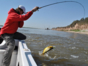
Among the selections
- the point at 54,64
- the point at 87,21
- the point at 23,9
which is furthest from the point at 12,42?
the point at 87,21

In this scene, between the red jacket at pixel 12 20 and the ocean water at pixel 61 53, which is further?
the ocean water at pixel 61 53

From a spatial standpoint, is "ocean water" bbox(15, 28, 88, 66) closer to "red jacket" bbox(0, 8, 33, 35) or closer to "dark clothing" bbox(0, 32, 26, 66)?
"dark clothing" bbox(0, 32, 26, 66)

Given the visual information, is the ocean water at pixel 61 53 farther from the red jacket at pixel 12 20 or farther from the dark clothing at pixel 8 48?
the red jacket at pixel 12 20

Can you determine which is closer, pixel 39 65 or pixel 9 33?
pixel 9 33

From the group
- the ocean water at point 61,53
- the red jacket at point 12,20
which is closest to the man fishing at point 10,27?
the red jacket at point 12,20

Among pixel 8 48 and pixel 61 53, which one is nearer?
pixel 8 48

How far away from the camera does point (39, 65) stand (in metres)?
4.34

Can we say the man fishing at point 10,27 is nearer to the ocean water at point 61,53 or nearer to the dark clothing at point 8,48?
the dark clothing at point 8,48

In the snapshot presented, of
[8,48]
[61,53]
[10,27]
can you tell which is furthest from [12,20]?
[61,53]

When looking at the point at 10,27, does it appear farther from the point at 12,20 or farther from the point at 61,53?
the point at 61,53

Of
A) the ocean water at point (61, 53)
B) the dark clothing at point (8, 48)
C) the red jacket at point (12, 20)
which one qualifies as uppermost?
the red jacket at point (12, 20)

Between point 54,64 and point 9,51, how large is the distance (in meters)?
2.82

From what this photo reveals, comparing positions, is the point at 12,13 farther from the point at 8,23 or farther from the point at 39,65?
the point at 39,65

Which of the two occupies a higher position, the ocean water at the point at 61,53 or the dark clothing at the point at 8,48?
the dark clothing at the point at 8,48
